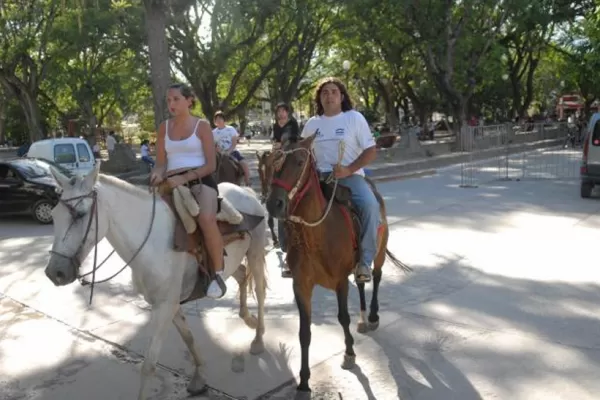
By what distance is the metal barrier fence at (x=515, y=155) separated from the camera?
17.0m

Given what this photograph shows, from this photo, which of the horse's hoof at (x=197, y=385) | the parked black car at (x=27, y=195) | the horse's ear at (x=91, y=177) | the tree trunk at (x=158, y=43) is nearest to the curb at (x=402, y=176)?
the tree trunk at (x=158, y=43)

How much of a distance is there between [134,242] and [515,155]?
2209 centimetres

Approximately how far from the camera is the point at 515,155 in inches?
921

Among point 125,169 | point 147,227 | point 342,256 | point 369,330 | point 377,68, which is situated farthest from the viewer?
point 377,68

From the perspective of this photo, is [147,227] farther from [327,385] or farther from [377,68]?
[377,68]

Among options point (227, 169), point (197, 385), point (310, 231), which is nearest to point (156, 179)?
point (310, 231)

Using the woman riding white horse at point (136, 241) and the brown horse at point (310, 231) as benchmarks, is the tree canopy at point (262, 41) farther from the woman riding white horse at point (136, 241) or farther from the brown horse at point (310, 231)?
the woman riding white horse at point (136, 241)

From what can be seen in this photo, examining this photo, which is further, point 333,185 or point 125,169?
point 125,169

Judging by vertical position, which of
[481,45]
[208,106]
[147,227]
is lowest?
[147,227]

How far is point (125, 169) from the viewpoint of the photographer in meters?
23.1

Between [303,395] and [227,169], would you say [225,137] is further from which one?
[303,395]

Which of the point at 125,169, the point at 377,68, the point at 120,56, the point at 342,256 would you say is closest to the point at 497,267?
the point at 342,256

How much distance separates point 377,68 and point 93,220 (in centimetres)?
3510

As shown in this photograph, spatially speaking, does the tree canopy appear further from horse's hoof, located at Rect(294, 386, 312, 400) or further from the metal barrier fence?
horse's hoof, located at Rect(294, 386, 312, 400)
